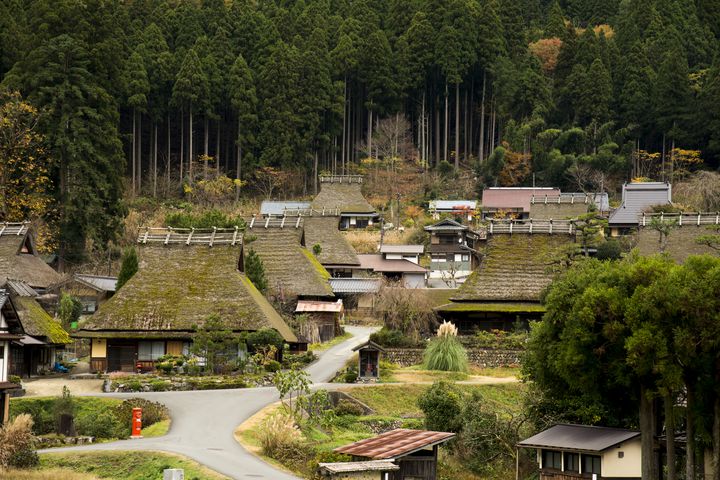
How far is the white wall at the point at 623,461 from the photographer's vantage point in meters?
25.6

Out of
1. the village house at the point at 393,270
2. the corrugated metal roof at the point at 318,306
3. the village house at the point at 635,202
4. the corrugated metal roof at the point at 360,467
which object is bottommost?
the corrugated metal roof at the point at 360,467

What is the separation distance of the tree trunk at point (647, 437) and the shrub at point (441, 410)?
504 centimetres

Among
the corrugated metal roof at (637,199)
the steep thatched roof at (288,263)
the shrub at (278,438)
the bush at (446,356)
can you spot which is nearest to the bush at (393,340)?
the bush at (446,356)

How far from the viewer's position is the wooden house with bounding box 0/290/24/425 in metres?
29.9

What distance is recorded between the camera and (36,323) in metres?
38.4

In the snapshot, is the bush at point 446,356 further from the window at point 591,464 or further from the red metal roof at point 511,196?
the red metal roof at point 511,196

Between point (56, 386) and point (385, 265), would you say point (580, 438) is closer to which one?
point (56, 386)

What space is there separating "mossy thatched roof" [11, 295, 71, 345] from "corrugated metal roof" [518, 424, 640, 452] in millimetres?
17688

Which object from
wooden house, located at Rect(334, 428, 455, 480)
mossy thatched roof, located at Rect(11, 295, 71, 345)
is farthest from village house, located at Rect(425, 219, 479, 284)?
wooden house, located at Rect(334, 428, 455, 480)

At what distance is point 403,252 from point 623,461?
36777mm

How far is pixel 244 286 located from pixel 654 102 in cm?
4124

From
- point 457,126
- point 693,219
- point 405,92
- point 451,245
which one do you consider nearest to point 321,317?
point 693,219

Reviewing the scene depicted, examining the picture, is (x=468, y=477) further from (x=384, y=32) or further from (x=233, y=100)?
(x=384, y=32)

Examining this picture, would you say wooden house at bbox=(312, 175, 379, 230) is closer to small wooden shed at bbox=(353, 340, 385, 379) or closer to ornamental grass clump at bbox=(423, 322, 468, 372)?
ornamental grass clump at bbox=(423, 322, 468, 372)
